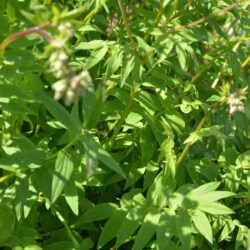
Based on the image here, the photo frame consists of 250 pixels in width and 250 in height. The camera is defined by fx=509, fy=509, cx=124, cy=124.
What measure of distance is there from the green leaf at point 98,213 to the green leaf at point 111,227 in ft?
0.11

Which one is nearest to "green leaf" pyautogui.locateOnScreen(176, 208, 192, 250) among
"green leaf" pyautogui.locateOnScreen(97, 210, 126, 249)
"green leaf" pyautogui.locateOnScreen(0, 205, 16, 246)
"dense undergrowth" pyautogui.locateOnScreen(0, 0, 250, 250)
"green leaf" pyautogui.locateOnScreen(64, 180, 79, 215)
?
"dense undergrowth" pyautogui.locateOnScreen(0, 0, 250, 250)

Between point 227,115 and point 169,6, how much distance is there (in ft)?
2.34

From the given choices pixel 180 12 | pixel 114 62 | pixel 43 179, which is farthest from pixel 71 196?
pixel 180 12

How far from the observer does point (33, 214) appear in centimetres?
201

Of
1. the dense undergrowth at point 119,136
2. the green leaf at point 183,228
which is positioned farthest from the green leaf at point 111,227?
the green leaf at point 183,228

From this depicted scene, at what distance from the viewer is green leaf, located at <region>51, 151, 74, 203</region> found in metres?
1.57

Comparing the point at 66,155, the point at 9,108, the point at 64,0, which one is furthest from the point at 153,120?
the point at 64,0

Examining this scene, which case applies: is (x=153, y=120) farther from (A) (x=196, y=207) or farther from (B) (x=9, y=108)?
(B) (x=9, y=108)

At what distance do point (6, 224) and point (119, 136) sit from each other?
666mm

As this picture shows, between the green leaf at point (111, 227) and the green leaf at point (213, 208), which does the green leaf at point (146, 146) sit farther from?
the green leaf at point (213, 208)

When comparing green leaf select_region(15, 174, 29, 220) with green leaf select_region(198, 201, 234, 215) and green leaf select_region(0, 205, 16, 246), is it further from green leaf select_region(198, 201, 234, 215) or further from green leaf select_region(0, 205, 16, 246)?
green leaf select_region(198, 201, 234, 215)

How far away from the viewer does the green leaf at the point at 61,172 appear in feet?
5.15

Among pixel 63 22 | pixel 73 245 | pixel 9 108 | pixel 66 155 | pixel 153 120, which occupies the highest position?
pixel 63 22

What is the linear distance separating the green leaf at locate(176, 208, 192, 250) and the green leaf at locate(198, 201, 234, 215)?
67mm
